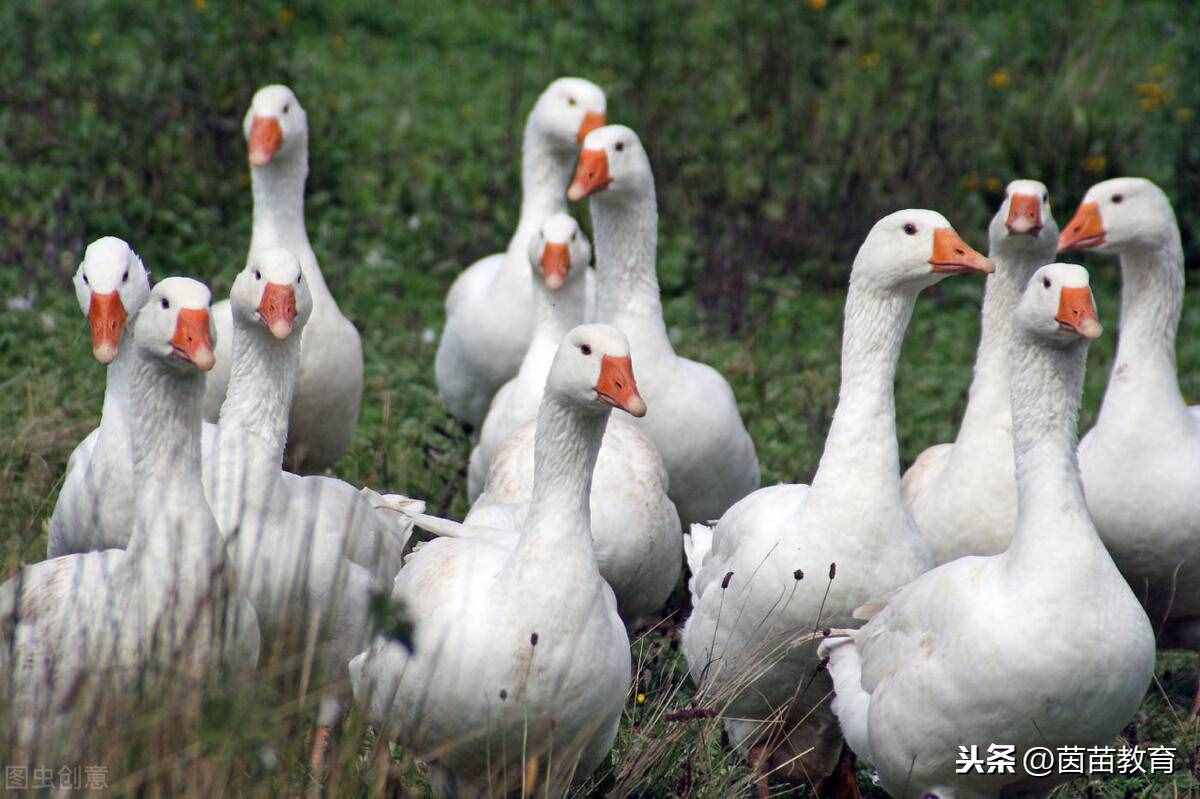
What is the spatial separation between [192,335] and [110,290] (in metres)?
0.88

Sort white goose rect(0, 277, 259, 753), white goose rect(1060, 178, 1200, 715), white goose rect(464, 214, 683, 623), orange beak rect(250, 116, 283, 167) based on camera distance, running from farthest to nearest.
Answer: orange beak rect(250, 116, 283, 167) < white goose rect(1060, 178, 1200, 715) < white goose rect(464, 214, 683, 623) < white goose rect(0, 277, 259, 753)

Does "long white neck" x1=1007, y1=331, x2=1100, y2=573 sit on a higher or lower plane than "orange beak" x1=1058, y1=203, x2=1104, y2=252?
lower

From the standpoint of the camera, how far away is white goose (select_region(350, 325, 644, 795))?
468cm

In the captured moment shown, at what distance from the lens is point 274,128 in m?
7.42

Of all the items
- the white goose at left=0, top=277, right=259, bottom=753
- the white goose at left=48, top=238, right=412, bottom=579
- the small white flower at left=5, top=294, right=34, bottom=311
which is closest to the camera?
the white goose at left=0, top=277, right=259, bottom=753

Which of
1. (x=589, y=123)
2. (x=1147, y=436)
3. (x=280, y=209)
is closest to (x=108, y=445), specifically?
(x=280, y=209)

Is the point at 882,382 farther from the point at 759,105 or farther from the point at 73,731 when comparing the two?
the point at 759,105

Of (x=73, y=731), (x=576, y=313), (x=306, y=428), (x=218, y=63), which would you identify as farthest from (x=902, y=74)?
(x=73, y=731)

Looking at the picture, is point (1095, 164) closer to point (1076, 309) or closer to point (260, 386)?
point (1076, 309)

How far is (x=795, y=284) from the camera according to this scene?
11.0 metres

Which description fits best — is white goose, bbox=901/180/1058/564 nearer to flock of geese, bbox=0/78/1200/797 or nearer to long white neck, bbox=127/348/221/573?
flock of geese, bbox=0/78/1200/797

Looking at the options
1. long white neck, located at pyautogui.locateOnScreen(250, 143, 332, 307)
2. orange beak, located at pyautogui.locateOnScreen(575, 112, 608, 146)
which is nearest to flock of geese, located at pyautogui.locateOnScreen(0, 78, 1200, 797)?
long white neck, located at pyautogui.locateOnScreen(250, 143, 332, 307)

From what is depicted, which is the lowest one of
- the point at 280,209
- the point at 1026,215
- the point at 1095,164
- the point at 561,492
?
the point at 561,492

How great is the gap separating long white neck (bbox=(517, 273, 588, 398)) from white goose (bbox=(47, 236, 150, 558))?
1.71 m
